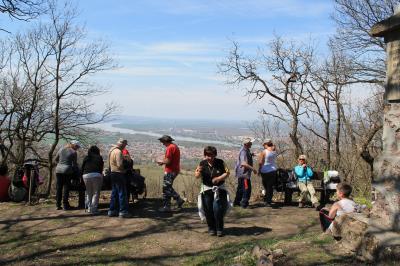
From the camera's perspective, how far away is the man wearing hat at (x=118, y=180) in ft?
29.9

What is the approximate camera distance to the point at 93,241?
305 inches

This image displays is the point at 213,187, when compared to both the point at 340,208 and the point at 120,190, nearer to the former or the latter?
the point at 340,208

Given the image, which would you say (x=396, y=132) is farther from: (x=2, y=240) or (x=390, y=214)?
(x=2, y=240)

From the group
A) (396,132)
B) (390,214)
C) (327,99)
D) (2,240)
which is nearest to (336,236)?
(390,214)

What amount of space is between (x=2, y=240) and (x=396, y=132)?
6796mm

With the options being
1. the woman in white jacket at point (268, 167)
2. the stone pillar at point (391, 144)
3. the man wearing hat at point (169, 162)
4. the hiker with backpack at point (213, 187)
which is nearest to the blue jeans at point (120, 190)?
the man wearing hat at point (169, 162)

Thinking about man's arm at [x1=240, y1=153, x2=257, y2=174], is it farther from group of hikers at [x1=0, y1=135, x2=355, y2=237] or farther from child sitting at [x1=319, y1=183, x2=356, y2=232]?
child sitting at [x1=319, y1=183, x2=356, y2=232]

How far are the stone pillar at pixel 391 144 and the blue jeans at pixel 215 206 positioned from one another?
9.48 feet

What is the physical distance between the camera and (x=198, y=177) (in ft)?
25.5

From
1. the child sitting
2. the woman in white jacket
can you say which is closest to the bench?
the woman in white jacket

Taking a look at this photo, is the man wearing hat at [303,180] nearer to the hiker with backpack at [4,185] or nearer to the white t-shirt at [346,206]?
the white t-shirt at [346,206]

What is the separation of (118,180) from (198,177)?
2.23m

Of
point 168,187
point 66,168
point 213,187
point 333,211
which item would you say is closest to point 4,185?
point 66,168

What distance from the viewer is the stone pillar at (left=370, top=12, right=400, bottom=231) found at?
16.8ft
